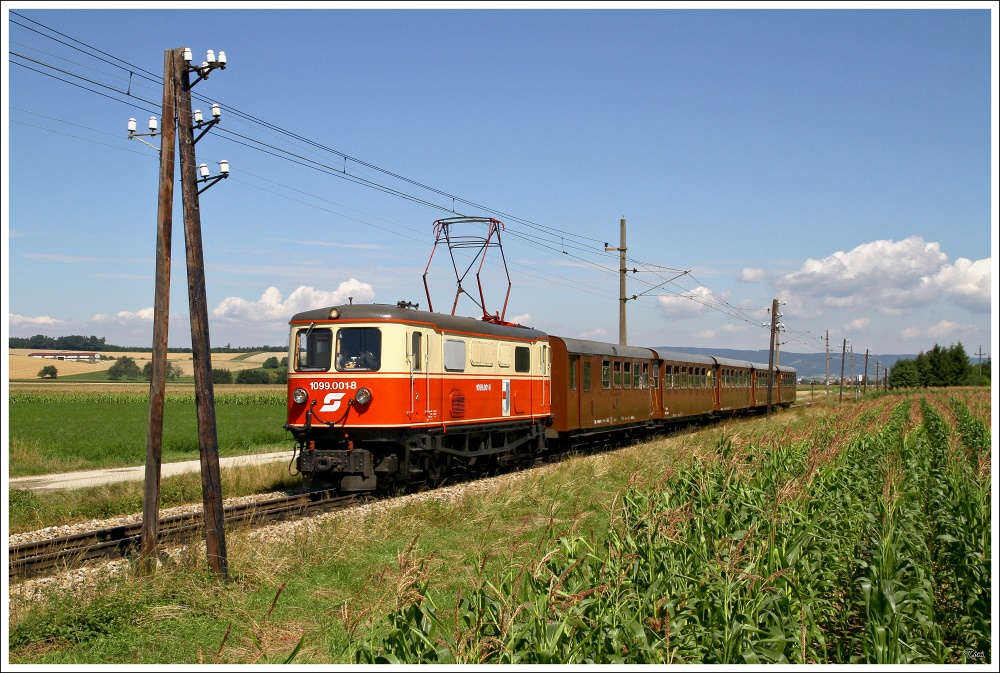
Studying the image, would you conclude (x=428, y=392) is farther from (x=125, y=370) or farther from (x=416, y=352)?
(x=125, y=370)

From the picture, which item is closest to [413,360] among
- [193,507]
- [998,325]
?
[193,507]

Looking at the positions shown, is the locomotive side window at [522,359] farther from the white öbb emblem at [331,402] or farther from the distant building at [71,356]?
the distant building at [71,356]

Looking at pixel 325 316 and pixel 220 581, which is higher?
pixel 325 316

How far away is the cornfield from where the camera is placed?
5859mm

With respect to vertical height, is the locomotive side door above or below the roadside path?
above

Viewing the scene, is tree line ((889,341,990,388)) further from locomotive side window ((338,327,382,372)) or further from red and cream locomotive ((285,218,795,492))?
locomotive side window ((338,327,382,372))

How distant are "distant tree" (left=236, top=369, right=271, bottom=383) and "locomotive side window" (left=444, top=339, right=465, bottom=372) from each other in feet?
267

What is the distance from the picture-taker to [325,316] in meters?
16.4

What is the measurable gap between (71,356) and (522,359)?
99360 millimetres

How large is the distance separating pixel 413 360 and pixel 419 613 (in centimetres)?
1032

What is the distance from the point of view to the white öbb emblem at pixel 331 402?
16.0 m

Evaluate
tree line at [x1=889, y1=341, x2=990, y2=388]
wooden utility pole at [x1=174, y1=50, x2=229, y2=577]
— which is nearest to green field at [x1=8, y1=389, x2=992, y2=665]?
wooden utility pole at [x1=174, y1=50, x2=229, y2=577]

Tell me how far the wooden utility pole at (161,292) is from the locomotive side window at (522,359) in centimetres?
1100

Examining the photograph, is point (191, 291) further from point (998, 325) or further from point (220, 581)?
point (998, 325)
